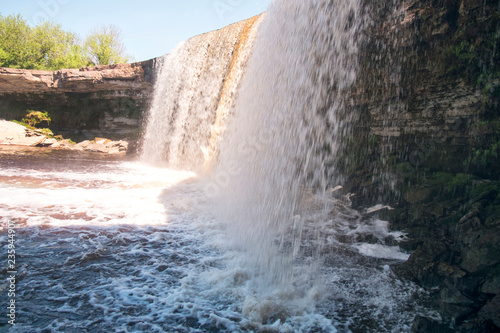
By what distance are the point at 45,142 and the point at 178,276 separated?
58.5ft

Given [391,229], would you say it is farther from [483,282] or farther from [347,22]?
[347,22]

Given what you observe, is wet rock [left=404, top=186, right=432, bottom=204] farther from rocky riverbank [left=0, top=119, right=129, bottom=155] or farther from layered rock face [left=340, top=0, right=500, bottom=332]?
rocky riverbank [left=0, top=119, right=129, bottom=155]

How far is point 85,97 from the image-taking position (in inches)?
A: 760

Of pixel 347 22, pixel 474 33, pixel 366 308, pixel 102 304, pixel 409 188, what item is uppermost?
pixel 347 22

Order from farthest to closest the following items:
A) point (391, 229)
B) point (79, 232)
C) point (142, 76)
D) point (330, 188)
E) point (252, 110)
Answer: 1. point (142, 76)
2. point (330, 188)
3. point (252, 110)
4. point (391, 229)
5. point (79, 232)

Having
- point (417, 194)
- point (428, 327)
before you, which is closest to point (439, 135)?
point (417, 194)

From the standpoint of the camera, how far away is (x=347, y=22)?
576cm

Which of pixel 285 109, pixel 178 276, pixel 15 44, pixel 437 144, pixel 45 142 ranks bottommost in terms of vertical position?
pixel 178 276

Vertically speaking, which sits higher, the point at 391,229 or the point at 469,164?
the point at 469,164

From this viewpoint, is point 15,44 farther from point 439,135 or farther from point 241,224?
point 439,135

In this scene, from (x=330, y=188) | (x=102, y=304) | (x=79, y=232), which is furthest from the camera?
(x=330, y=188)

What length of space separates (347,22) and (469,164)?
342 centimetres

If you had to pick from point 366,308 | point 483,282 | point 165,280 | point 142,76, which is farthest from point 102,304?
point 142,76

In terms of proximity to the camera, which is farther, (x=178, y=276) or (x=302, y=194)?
(x=302, y=194)
